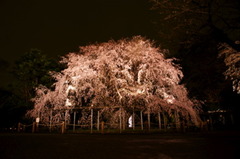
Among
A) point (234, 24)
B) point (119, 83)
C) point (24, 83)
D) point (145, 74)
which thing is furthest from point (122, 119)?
point (24, 83)

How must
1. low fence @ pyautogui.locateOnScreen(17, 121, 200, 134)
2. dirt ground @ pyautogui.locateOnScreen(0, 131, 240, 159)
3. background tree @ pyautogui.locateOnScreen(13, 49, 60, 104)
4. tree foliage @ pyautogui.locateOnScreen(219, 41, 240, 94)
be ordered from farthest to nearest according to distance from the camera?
background tree @ pyautogui.locateOnScreen(13, 49, 60, 104), low fence @ pyautogui.locateOnScreen(17, 121, 200, 134), tree foliage @ pyautogui.locateOnScreen(219, 41, 240, 94), dirt ground @ pyautogui.locateOnScreen(0, 131, 240, 159)

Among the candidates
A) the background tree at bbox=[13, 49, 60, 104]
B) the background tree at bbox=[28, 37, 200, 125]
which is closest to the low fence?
the background tree at bbox=[28, 37, 200, 125]

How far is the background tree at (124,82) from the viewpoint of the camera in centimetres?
1700

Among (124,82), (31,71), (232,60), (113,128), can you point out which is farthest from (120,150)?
(31,71)

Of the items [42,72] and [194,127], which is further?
[42,72]

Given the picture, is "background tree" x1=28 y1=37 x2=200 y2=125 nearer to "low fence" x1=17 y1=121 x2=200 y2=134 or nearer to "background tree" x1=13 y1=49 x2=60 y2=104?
"low fence" x1=17 y1=121 x2=200 y2=134

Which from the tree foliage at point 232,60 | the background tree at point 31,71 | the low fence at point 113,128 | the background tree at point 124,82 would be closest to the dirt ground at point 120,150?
the tree foliage at point 232,60

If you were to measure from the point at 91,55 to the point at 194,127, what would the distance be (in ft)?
37.7

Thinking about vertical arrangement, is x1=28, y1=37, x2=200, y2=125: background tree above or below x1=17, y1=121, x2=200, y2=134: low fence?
above

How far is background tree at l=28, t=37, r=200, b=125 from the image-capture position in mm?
17005

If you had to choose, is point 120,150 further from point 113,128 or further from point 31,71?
point 31,71

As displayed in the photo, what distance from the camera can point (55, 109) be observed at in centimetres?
1828

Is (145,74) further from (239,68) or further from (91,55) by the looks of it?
(239,68)

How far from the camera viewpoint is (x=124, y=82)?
56.3 feet
